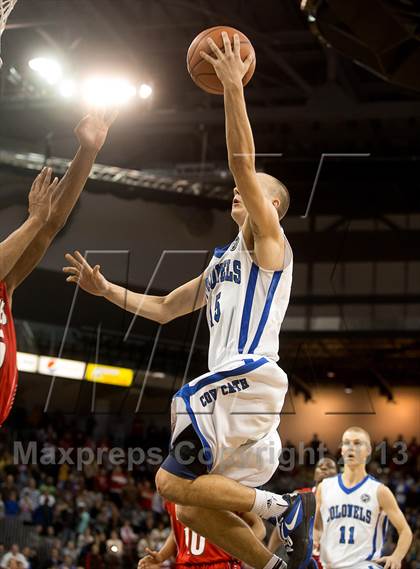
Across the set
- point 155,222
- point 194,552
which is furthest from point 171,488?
point 155,222

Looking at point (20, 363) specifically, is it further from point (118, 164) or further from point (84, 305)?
point (118, 164)

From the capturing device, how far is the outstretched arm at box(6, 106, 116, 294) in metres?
4.57

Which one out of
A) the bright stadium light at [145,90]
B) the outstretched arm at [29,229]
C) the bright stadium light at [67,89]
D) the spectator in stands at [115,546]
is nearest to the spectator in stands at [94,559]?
the spectator in stands at [115,546]

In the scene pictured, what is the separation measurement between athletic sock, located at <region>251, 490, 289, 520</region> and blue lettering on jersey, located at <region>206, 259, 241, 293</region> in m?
1.05

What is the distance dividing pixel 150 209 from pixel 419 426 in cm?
1289

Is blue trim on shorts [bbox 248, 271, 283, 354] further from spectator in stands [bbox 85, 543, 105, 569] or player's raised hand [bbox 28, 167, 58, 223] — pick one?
spectator in stands [bbox 85, 543, 105, 569]

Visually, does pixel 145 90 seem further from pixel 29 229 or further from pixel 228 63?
pixel 29 229

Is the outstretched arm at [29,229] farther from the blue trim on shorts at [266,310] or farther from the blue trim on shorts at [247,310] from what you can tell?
the blue trim on shorts at [266,310]

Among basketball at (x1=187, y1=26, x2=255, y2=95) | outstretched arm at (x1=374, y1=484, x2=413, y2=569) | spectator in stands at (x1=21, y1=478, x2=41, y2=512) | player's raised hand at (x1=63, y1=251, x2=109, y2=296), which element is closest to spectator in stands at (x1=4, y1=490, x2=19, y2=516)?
spectator in stands at (x1=21, y1=478, x2=41, y2=512)

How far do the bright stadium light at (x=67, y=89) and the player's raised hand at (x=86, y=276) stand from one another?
11.2 m

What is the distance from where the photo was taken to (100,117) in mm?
Result: 4836

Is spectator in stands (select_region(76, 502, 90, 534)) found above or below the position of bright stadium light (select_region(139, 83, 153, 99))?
below

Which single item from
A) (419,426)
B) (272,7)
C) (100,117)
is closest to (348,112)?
(272,7)

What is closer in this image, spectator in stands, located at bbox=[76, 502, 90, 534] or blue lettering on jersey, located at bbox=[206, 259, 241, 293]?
blue lettering on jersey, located at bbox=[206, 259, 241, 293]
